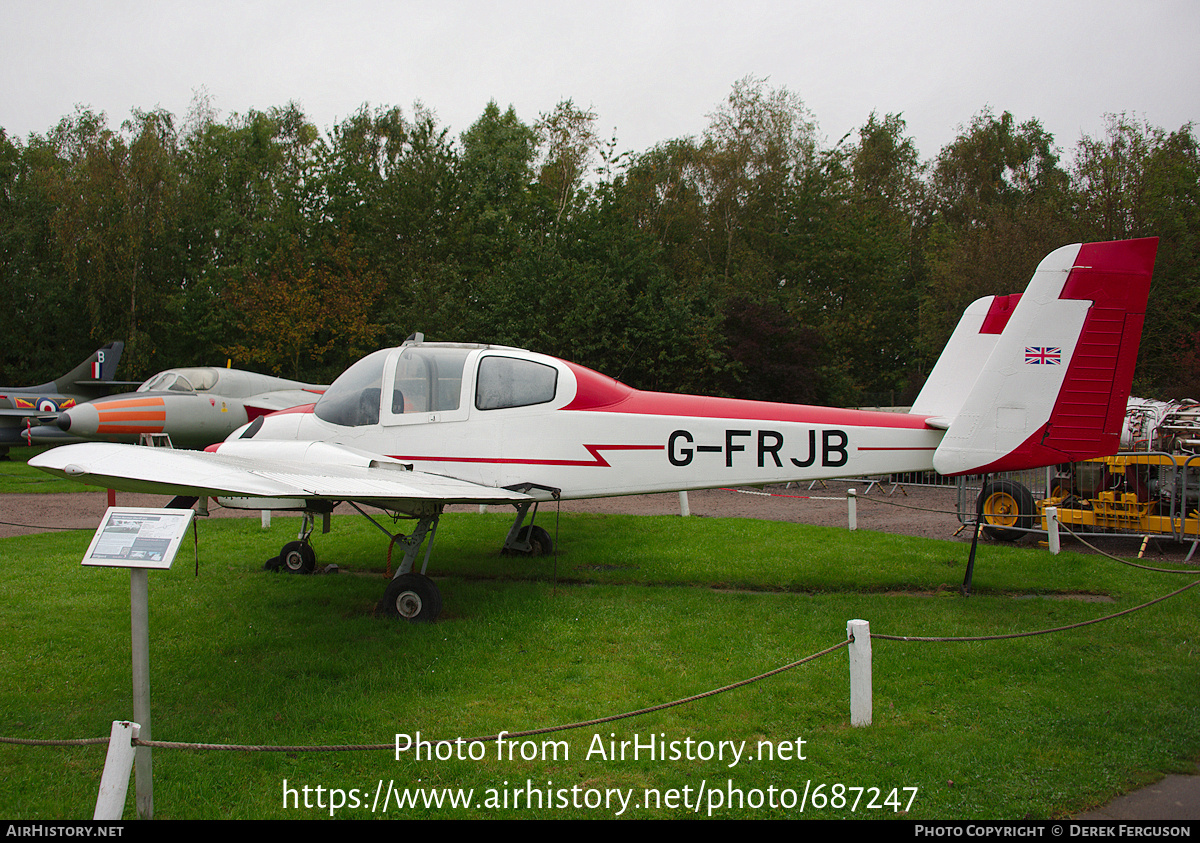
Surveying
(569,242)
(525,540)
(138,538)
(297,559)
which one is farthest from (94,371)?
(138,538)

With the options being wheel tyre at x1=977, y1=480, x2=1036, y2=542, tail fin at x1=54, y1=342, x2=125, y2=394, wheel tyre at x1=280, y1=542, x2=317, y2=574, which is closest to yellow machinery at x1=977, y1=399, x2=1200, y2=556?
wheel tyre at x1=977, y1=480, x2=1036, y2=542

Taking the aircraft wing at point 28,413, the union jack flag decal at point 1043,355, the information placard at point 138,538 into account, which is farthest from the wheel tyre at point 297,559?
the aircraft wing at point 28,413

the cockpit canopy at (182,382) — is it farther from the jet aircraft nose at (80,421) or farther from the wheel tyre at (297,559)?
the wheel tyre at (297,559)

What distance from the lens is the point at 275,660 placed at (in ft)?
16.9

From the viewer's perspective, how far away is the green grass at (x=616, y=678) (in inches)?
135

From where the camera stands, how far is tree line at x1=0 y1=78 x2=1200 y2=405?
20.9 meters

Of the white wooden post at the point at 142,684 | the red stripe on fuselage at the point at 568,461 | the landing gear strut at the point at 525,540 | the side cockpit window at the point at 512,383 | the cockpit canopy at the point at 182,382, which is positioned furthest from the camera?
the cockpit canopy at the point at 182,382

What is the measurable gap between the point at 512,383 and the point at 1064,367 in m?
4.85

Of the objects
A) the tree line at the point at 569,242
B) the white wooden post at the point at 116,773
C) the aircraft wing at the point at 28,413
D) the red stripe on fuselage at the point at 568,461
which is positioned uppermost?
the tree line at the point at 569,242

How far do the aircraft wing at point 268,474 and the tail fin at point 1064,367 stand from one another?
13.6 feet

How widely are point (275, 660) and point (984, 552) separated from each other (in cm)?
802

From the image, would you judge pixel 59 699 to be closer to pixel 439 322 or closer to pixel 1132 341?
pixel 1132 341

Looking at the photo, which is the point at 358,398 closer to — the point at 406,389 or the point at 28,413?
the point at 406,389

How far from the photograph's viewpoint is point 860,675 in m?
3.92
